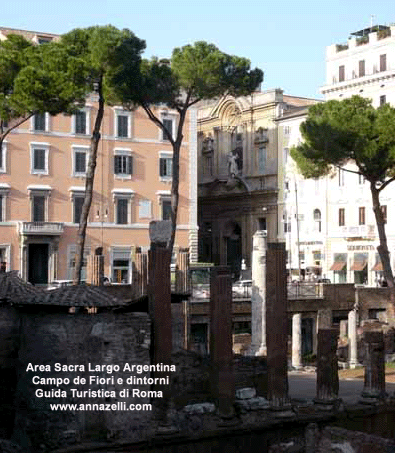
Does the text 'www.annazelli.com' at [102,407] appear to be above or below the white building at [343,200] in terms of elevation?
→ below

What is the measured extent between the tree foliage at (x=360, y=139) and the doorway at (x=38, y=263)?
13490 millimetres

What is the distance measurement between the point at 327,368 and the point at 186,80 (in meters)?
17.7

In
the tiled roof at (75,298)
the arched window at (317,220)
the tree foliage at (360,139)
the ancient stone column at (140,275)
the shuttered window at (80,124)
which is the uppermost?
the shuttered window at (80,124)

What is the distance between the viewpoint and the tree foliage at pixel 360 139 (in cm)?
2998

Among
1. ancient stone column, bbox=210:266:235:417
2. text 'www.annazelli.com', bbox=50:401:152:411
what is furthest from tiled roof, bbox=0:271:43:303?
ancient stone column, bbox=210:266:235:417

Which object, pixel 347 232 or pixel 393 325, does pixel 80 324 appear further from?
pixel 347 232

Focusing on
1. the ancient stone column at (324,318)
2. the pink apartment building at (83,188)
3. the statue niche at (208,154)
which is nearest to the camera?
the ancient stone column at (324,318)

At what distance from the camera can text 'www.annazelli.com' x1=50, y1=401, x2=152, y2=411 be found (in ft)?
44.5

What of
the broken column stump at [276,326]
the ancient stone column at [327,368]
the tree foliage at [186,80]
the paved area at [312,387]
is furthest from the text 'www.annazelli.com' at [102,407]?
the tree foliage at [186,80]

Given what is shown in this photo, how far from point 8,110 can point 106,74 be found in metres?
3.71

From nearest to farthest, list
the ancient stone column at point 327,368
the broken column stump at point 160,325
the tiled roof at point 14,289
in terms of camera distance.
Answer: the broken column stump at point 160,325
the tiled roof at point 14,289
the ancient stone column at point 327,368

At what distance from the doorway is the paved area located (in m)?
17.7

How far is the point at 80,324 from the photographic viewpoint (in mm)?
13883

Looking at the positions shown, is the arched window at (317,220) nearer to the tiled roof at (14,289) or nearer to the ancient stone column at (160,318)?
the tiled roof at (14,289)
